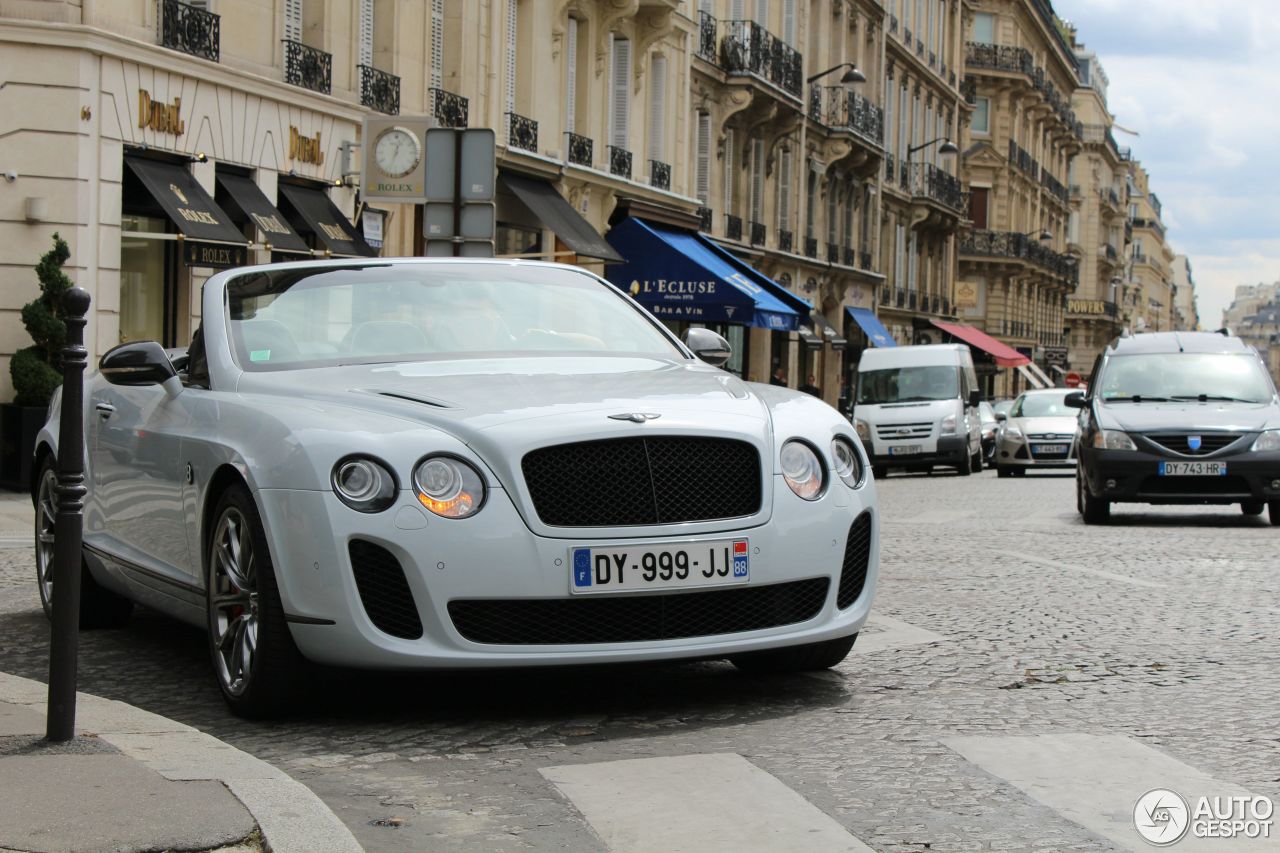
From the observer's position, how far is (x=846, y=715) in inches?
240

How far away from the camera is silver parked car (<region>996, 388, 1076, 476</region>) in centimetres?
3067

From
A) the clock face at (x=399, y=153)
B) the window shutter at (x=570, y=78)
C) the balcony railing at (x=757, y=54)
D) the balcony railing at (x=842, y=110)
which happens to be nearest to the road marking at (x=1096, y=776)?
the clock face at (x=399, y=153)

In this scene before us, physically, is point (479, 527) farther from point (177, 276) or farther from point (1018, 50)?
point (1018, 50)

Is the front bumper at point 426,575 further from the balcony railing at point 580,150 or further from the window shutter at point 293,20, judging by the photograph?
the balcony railing at point 580,150

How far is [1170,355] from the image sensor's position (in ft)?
57.2

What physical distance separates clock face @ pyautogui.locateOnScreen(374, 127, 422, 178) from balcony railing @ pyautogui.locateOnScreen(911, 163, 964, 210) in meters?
44.0

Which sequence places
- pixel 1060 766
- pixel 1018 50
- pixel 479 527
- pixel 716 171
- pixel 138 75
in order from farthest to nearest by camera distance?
1. pixel 1018 50
2. pixel 716 171
3. pixel 138 75
4. pixel 479 527
5. pixel 1060 766

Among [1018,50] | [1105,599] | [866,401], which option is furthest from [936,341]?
[1105,599]

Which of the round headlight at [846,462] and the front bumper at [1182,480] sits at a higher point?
the round headlight at [846,462]

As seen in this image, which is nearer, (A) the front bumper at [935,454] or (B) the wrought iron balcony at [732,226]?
(A) the front bumper at [935,454]

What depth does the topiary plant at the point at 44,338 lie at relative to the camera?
18.0m

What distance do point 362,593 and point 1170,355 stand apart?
42.7ft

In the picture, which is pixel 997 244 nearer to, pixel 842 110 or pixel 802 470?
pixel 842 110

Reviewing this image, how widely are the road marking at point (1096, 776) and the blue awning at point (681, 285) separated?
27.7 metres
